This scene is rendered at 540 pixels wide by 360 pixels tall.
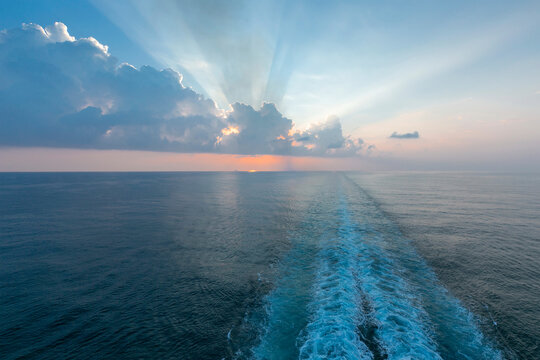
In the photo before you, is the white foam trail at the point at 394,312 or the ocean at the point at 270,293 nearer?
the white foam trail at the point at 394,312

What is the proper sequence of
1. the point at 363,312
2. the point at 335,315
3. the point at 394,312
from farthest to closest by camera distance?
the point at 363,312 → the point at 394,312 → the point at 335,315

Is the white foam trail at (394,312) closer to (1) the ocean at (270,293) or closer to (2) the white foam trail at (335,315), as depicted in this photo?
(1) the ocean at (270,293)

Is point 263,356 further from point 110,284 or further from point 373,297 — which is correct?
point 110,284

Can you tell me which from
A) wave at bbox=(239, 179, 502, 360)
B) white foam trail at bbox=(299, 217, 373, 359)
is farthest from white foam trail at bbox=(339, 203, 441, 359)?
white foam trail at bbox=(299, 217, 373, 359)

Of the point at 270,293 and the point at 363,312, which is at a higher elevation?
the point at 270,293

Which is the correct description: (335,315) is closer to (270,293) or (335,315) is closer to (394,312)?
(394,312)

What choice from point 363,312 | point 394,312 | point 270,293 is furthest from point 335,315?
point 270,293

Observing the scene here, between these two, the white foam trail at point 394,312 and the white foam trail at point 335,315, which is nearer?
the white foam trail at point 335,315

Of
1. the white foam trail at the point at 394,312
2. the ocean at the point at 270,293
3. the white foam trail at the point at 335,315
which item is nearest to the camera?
the white foam trail at the point at 335,315

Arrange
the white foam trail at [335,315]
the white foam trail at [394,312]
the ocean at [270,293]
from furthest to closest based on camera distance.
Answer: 1. the ocean at [270,293]
2. the white foam trail at [394,312]
3. the white foam trail at [335,315]

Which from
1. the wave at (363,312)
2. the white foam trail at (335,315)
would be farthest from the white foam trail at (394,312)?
the white foam trail at (335,315)

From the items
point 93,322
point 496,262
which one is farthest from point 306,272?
point 496,262
